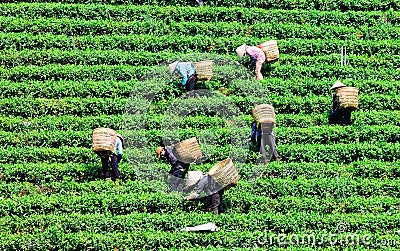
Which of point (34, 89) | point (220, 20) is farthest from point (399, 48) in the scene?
point (34, 89)

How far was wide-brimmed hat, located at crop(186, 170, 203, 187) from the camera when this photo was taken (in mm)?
15445

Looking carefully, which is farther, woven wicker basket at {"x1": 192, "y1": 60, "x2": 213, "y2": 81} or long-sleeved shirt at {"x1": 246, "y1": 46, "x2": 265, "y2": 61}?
long-sleeved shirt at {"x1": 246, "y1": 46, "x2": 265, "y2": 61}

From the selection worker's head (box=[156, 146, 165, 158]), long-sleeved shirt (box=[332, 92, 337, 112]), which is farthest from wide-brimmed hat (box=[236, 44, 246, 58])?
worker's head (box=[156, 146, 165, 158])

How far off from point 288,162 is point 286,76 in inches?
98.5

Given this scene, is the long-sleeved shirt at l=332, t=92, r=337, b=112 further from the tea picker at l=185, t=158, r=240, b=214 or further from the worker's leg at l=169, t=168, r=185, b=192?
the worker's leg at l=169, t=168, r=185, b=192

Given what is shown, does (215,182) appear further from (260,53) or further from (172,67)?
(260,53)

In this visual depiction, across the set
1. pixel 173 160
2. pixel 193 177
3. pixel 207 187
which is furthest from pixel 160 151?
pixel 207 187

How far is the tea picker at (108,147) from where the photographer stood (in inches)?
600

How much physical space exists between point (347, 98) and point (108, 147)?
17.2 feet

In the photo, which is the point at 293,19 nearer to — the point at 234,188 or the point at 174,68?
the point at 174,68

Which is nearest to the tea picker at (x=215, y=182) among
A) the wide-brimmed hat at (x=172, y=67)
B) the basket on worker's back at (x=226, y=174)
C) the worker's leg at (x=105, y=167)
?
the basket on worker's back at (x=226, y=174)

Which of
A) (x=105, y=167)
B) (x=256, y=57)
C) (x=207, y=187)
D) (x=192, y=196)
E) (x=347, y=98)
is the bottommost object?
(x=192, y=196)

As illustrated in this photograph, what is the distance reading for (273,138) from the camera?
53.7 feet

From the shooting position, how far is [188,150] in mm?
15414
